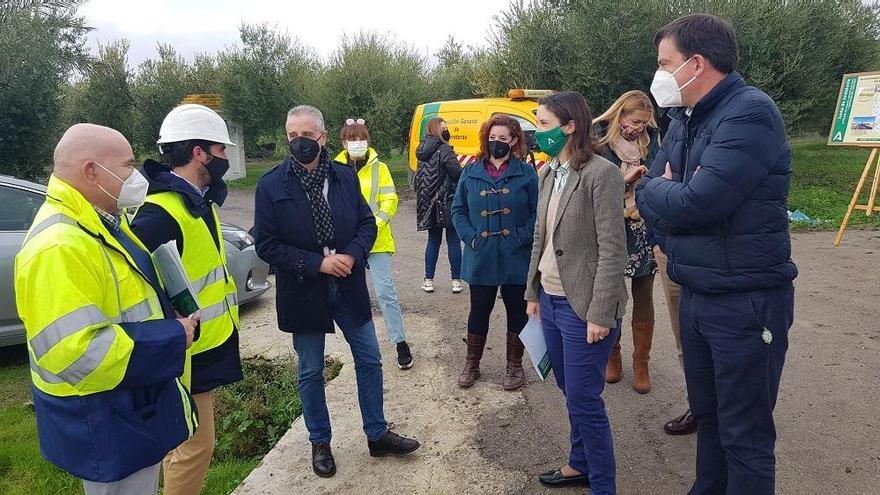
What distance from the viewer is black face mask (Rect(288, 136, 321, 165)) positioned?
121 inches

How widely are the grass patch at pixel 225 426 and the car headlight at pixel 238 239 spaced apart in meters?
1.50

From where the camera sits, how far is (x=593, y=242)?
275cm

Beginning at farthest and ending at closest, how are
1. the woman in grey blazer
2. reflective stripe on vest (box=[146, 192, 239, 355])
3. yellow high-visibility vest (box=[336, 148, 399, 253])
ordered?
yellow high-visibility vest (box=[336, 148, 399, 253])
the woman in grey blazer
reflective stripe on vest (box=[146, 192, 239, 355])

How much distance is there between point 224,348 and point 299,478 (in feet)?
3.17

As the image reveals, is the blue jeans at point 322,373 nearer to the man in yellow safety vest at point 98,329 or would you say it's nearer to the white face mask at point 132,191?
the man in yellow safety vest at point 98,329

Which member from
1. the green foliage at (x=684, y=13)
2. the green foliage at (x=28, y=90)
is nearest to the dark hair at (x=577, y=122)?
the green foliage at (x=684, y=13)

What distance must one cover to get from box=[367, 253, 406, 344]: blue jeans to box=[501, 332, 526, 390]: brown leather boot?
90cm

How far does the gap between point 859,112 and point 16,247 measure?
996cm

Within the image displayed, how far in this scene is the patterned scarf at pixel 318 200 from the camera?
3121mm

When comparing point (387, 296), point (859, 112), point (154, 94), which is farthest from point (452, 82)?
point (387, 296)

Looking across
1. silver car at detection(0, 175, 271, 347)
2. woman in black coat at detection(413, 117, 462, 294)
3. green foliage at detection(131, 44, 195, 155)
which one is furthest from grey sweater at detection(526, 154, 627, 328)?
green foliage at detection(131, 44, 195, 155)

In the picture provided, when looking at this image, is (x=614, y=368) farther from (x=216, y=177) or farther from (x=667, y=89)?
(x=216, y=177)

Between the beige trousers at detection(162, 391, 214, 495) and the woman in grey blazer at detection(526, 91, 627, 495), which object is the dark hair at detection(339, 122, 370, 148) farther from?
the beige trousers at detection(162, 391, 214, 495)

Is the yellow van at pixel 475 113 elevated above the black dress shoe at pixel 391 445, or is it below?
above
